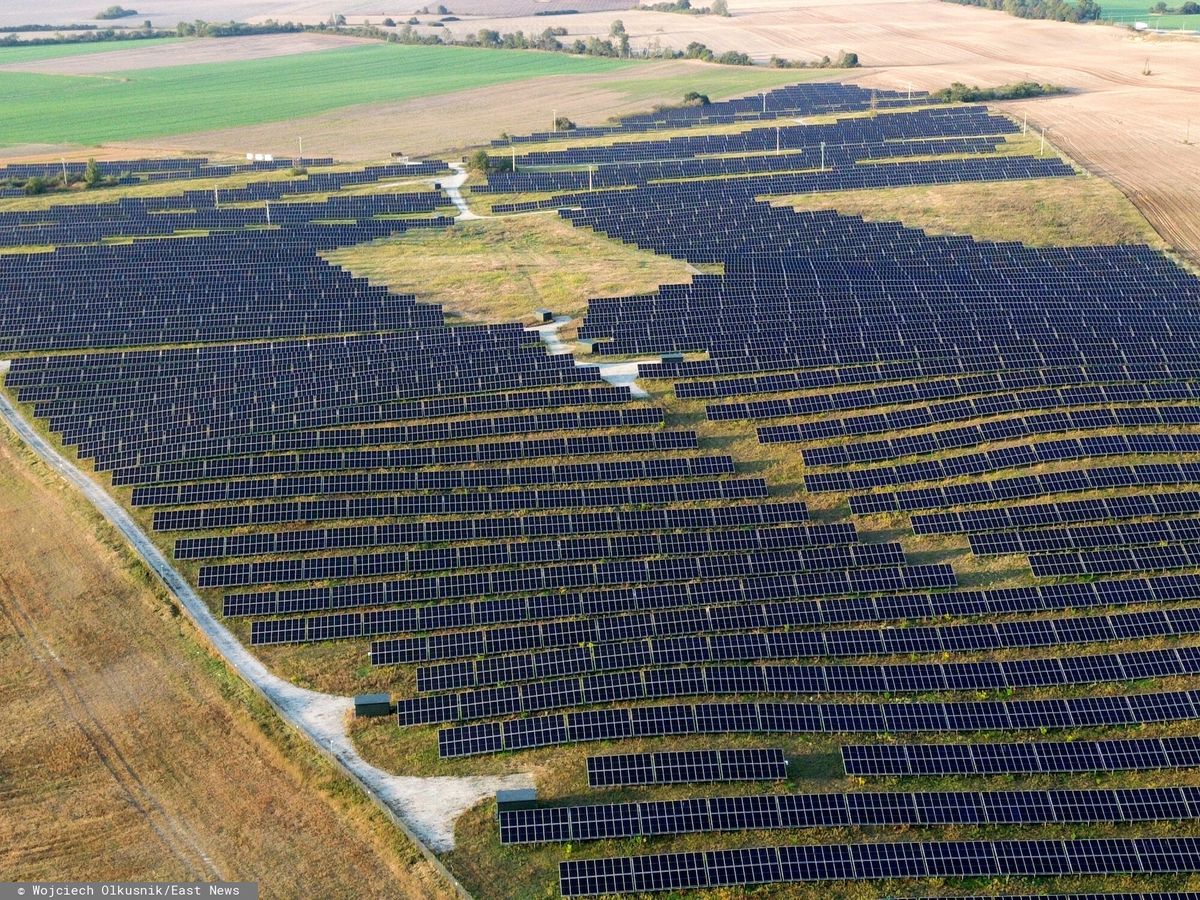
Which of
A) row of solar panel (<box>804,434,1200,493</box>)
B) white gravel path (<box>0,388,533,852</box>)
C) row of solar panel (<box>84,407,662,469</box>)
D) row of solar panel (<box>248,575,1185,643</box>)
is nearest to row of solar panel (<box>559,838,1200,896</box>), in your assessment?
white gravel path (<box>0,388,533,852</box>)

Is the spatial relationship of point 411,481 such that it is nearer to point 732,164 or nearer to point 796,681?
point 796,681

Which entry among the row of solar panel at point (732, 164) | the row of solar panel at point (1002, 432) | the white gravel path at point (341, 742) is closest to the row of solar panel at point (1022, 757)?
the white gravel path at point (341, 742)

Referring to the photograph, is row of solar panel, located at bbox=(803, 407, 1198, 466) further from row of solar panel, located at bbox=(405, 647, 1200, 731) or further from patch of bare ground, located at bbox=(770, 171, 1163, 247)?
patch of bare ground, located at bbox=(770, 171, 1163, 247)

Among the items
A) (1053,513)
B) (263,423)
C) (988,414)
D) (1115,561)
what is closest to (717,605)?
(1053,513)

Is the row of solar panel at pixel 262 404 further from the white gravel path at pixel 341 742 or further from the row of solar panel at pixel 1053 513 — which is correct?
the row of solar panel at pixel 1053 513

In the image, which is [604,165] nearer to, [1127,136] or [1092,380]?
[1127,136]

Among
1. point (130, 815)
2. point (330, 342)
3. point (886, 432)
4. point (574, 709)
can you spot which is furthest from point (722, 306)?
point (130, 815)
